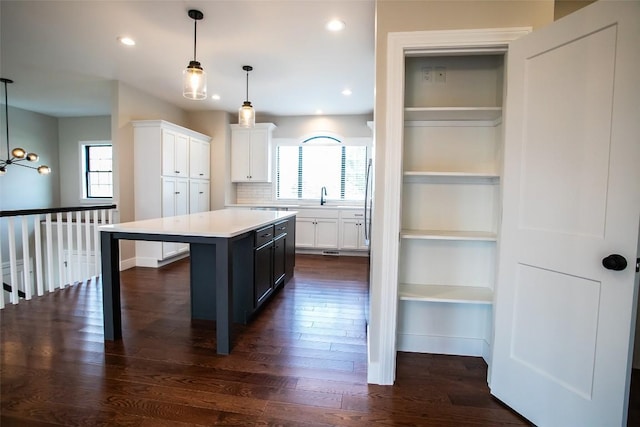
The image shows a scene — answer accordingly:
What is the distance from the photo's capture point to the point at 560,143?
1.53 metres

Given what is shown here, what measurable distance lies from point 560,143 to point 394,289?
116 centimetres

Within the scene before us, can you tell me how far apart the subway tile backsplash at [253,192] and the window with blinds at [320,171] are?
21cm

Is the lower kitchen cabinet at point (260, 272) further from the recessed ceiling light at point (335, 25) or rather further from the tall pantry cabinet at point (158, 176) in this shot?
the tall pantry cabinet at point (158, 176)

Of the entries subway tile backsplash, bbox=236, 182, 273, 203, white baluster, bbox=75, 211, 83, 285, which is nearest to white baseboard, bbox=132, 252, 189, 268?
white baluster, bbox=75, 211, 83, 285

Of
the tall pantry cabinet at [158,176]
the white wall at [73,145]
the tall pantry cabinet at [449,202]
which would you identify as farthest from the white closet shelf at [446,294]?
the white wall at [73,145]

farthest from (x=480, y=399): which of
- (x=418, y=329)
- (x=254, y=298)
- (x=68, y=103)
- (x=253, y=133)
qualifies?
(x=68, y=103)

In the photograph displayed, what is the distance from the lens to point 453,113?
78.7 inches

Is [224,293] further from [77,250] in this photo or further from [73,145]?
[73,145]

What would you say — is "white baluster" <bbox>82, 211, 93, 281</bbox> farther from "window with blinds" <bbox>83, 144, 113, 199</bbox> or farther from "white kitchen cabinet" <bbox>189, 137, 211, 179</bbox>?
"window with blinds" <bbox>83, 144, 113, 199</bbox>

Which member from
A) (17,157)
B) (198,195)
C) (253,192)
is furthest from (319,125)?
(17,157)

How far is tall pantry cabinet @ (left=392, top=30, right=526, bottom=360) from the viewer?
210 cm

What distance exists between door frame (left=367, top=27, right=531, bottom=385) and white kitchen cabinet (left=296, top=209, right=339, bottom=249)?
12.1 feet

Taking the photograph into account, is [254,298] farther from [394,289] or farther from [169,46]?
[169,46]

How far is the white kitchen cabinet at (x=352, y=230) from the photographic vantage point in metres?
5.55
